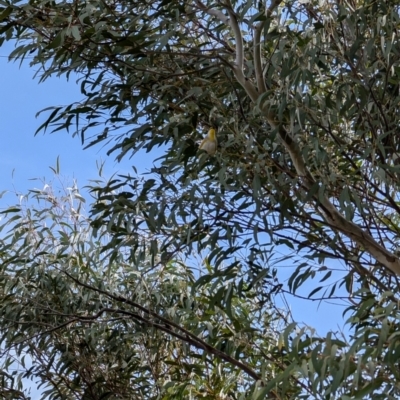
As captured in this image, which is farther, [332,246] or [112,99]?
[112,99]

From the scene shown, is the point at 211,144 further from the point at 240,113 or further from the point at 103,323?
the point at 103,323

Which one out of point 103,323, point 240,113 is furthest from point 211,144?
point 103,323

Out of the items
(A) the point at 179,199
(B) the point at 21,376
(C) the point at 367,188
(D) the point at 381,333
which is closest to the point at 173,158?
(A) the point at 179,199

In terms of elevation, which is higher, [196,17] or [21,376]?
[196,17]

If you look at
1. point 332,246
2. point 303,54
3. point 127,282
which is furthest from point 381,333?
point 127,282

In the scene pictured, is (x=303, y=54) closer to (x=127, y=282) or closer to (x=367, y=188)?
(x=367, y=188)

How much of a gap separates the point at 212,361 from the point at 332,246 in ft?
3.30

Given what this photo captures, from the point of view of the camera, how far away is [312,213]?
3150 mm

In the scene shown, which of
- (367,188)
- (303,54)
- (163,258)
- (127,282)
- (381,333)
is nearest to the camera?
(381,333)

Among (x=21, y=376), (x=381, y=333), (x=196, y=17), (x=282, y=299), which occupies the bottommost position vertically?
(x=381, y=333)

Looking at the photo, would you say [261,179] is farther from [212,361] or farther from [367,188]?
[212,361]

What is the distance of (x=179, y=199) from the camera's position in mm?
2756

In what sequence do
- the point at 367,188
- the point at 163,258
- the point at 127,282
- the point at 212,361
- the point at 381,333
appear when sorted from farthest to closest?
the point at 127,282, the point at 212,361, the point at 367,188, the point at 163,258, the point at 381,333

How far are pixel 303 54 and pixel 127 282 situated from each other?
5.30 ft
